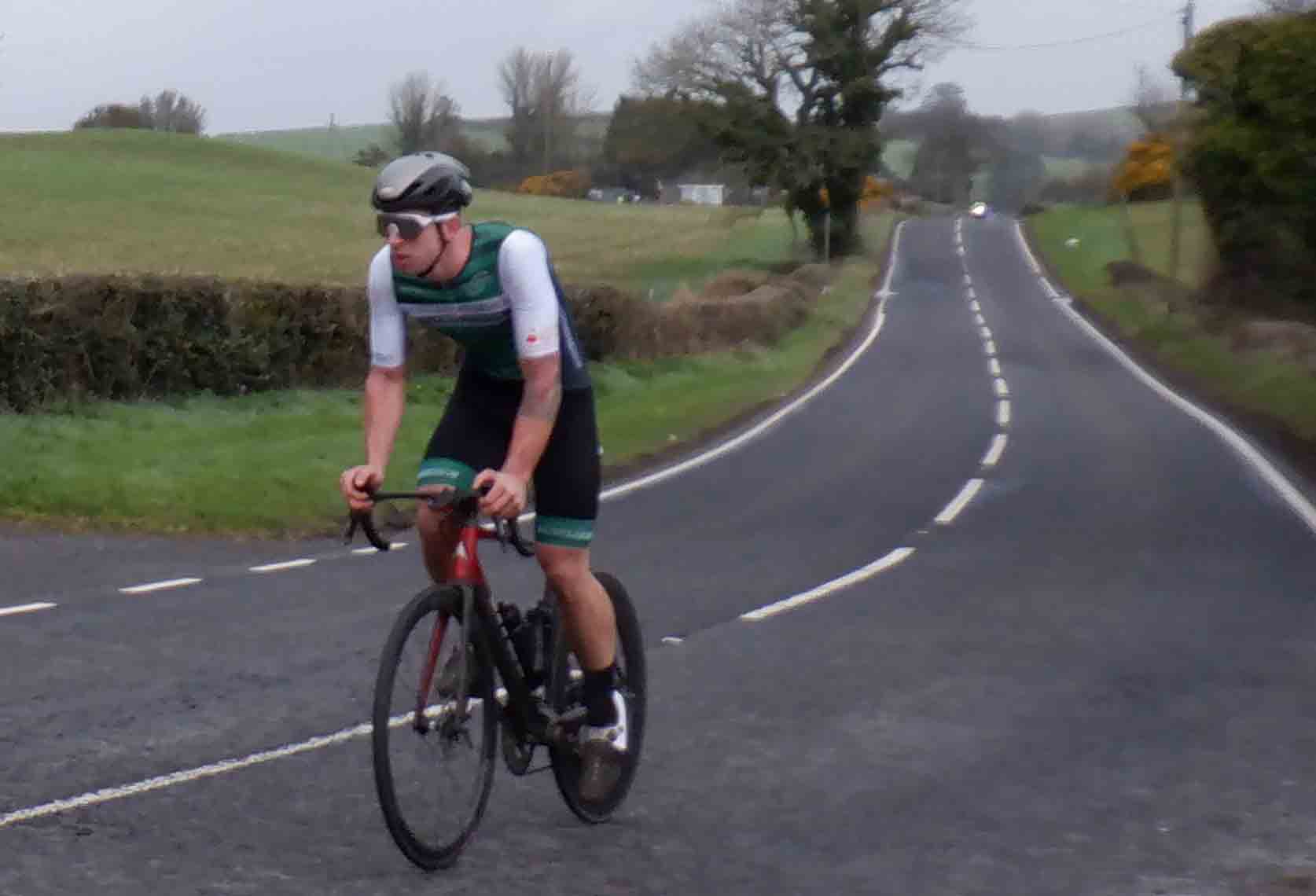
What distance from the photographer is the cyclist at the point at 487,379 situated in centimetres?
523

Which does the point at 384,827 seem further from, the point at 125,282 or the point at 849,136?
→ the point at 849,136

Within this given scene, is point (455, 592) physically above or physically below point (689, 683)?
above

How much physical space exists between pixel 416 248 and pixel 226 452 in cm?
1247

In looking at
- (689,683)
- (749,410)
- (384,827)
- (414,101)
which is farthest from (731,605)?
(414,101)

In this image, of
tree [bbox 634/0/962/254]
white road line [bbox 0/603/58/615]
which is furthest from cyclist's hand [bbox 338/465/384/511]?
tree [bbox 634/0/962/254]

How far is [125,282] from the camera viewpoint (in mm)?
19344

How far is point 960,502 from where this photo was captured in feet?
57.8

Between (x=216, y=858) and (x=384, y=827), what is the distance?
60cm

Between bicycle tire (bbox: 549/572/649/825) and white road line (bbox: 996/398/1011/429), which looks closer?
bicycle tire (bbox: 549/572/649/825)

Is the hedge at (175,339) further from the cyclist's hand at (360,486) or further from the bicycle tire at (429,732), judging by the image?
the cyclist's hand at (360,486)

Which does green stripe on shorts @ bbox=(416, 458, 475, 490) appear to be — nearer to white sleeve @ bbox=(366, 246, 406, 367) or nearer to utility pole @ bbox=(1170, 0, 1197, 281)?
white sleeve @ bbox=(366, 246, 406, 367)

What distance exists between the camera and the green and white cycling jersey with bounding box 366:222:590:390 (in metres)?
5.29

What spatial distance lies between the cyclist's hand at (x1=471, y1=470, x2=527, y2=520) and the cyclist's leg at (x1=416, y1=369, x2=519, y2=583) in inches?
11.0

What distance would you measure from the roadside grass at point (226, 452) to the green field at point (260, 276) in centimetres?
3
